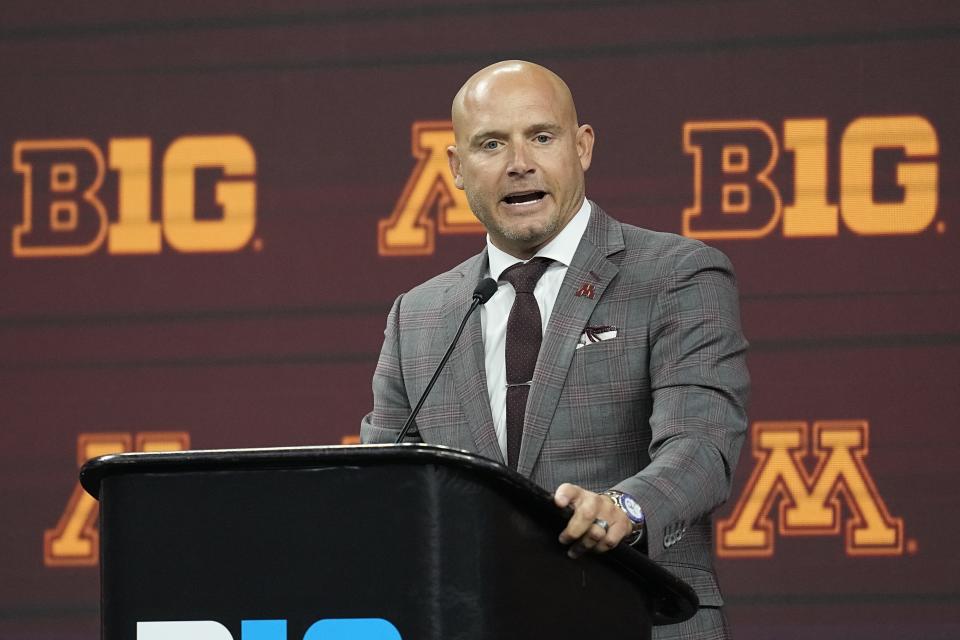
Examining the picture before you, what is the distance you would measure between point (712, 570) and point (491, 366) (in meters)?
0.43

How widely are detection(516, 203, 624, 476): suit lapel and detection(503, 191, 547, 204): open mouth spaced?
10 cm

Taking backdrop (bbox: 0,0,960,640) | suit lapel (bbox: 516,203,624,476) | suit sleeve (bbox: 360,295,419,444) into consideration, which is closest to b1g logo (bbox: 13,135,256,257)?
backdrop (bbox: 0,0,960,640)

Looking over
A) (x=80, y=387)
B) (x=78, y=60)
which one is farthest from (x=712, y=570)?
(x=78, y=60)

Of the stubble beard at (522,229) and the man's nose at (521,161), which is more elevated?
the man's nose at (521,161)

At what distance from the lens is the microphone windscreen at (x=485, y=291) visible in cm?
191

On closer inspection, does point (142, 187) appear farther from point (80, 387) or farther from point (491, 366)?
point (491, 366)

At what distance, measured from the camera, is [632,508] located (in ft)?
5.03

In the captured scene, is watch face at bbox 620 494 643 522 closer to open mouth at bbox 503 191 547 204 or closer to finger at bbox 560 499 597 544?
finger at bbox 560 499 597 544

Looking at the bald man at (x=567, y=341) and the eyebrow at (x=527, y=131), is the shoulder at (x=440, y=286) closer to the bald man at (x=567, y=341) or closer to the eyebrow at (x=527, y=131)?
the bald man at (x=567, y=341)

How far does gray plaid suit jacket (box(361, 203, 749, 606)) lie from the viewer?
1.79 m

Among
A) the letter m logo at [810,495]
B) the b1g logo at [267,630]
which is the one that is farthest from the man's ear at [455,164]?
the letter m logo at [810,495]

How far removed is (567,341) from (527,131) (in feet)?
1.10

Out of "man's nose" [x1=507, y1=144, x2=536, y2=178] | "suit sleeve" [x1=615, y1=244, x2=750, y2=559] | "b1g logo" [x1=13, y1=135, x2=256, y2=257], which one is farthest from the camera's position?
"b1g logo" [x1=13, y1=135, x2=256, y2=257]

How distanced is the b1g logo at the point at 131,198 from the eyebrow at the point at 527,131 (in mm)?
1710
